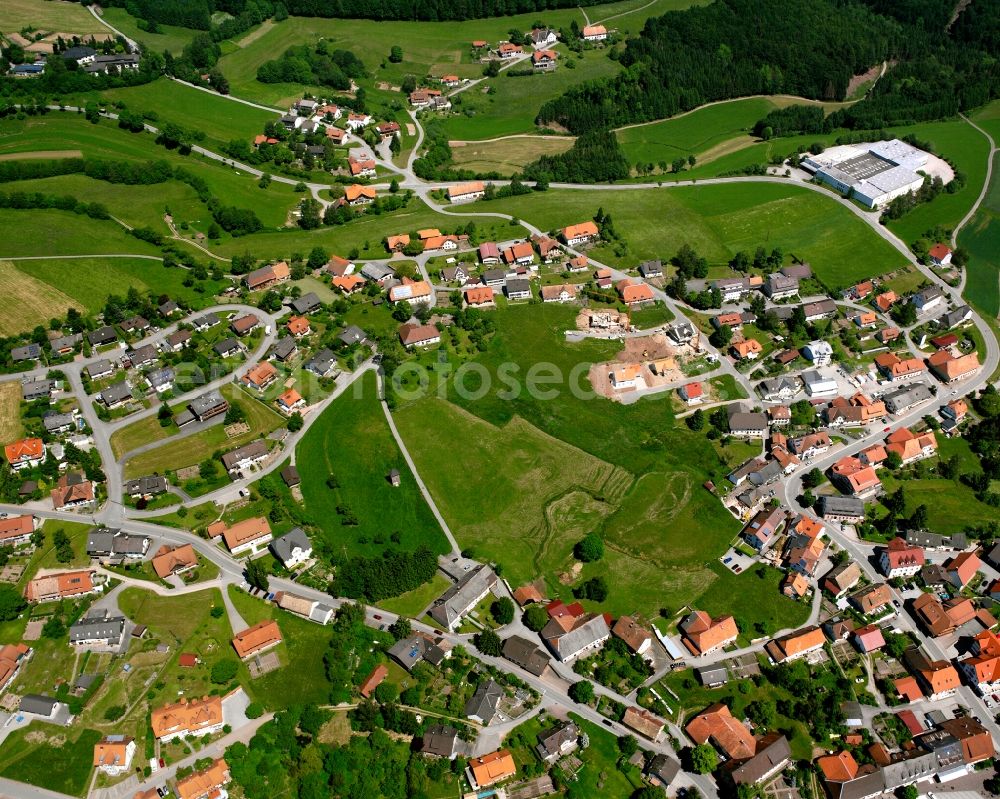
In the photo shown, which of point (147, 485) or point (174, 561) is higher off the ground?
point (147, 485)

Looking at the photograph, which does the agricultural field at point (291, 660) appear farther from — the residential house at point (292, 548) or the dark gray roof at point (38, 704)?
the dark gray roof at point (38, 704)

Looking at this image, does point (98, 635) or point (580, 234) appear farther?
point (580, 234)

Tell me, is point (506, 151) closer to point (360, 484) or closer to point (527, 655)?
point (360, 484)

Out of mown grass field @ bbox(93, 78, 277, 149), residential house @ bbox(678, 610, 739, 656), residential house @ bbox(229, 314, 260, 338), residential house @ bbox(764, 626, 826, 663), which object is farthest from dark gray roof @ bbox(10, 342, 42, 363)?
residential house @ bbox(764, 626, 826, 663)

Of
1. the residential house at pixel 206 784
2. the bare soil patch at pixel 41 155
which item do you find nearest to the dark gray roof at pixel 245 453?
the residential house at pixel 206 784

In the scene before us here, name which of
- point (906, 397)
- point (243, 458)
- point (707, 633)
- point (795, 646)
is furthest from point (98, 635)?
point (906, 397)

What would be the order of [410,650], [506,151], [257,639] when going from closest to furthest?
[410,650], [257,639], [506,151]

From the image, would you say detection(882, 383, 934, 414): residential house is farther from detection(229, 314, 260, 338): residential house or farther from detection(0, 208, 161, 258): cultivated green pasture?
detection(0, 208, 161, 258): cultivated green pasture
